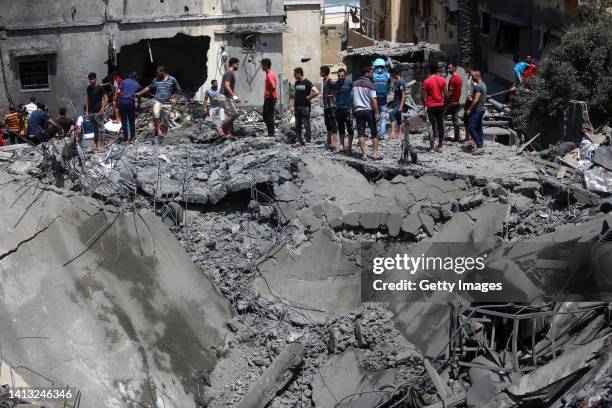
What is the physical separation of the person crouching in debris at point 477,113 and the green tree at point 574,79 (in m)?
3.08

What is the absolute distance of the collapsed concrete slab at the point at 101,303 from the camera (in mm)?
11188

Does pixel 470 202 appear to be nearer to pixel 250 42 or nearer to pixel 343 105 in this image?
pixel 343 105

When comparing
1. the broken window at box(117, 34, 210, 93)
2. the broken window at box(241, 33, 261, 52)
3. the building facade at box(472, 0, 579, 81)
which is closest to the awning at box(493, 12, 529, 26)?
the building facade at box(472, 0, 579, 81)

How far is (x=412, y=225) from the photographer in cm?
1342

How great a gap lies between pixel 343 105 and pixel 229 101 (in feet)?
6.94

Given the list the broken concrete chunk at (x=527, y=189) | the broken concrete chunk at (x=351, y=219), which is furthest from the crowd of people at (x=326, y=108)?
the broken concrete chunk at (x=527, y=189)

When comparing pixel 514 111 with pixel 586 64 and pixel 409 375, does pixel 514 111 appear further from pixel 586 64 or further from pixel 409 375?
pixel 409 375

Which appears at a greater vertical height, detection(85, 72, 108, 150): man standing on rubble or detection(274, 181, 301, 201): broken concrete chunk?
detection(85, 72, 108, 150): man standing on rubble

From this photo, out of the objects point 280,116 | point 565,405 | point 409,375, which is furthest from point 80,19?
point 565,405

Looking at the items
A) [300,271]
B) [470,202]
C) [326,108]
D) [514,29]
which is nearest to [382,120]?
[326,108]

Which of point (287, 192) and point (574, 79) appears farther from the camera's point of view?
point (574, 79)

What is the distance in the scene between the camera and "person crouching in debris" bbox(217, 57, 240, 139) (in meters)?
16.0

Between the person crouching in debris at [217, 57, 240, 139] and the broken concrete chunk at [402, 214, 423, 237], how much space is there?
366 cm

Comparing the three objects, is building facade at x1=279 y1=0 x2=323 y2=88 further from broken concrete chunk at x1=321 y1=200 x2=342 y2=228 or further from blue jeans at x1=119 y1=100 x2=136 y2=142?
broken concrete chunk at x1=321 y1=200 x2=342 y2=228
